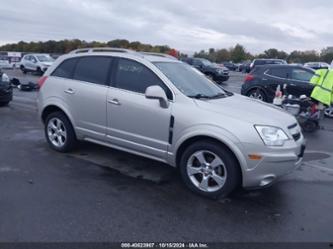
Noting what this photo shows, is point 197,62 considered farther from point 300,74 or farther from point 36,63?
point 300,74

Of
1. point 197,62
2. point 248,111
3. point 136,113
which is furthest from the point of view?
point 197,62

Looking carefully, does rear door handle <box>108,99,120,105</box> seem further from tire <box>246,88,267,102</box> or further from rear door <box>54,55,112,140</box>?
tire <box>246,88,267,102</box>

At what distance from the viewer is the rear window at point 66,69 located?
5.60 meters

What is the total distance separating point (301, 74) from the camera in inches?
457

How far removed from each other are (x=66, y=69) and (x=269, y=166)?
3678mm

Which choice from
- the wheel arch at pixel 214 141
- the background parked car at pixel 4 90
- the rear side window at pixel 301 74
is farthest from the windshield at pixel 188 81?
the rear side window at pixel 301 74

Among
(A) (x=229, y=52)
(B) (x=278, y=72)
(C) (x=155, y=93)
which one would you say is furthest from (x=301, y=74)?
(A) (x=229, y=52)

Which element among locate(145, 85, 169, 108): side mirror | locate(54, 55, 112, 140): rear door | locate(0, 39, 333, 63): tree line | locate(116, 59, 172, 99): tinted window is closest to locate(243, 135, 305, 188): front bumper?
locate(145, 85, 169, 108): side mirror

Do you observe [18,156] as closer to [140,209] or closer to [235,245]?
[140,209]

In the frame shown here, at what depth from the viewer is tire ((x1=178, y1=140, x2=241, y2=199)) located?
396 cm

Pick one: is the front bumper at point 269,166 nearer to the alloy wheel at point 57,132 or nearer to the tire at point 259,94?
the alloy wheel at point 57,132

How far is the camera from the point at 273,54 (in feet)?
263

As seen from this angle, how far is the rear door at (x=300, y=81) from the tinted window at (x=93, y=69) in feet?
26.7

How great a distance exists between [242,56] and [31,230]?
8519cm
